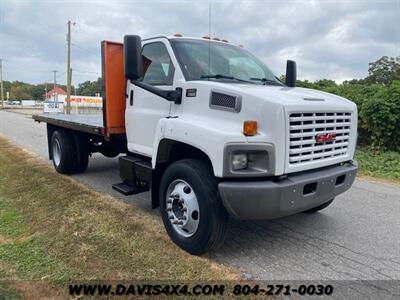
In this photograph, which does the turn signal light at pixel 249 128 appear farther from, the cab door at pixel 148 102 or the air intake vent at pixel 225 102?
the cab door at pixel 148 102

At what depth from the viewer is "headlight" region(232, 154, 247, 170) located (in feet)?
11.5

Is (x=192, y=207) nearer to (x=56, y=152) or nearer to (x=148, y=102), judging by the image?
(x=148, y=102)

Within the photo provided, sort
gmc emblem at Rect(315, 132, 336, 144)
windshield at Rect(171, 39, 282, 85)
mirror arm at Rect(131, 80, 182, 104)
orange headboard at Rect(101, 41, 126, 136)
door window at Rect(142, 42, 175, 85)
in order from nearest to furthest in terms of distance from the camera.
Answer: gmc emblem at Rect(315, 132, 336, 144) → mirror arm at Rect(131, 80, 182, 104) → windshield at Rect(171, 39, 282, 85) → door window at Rect(142, 42, 175, 85) → orange headboard at Rect(101, 41, 126, 136)

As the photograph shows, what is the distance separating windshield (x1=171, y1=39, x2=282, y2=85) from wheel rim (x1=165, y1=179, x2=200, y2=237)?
1272 millimetres

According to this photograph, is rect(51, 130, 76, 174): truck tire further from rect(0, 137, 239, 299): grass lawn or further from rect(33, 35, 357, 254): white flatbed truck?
rect(33, 35, 357, 254): white flatbed truck

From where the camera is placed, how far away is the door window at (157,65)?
468cm

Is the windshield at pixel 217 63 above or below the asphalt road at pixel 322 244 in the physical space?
above

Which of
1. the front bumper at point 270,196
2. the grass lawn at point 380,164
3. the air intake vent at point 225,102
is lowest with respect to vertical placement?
the grass lawn at point 380,164

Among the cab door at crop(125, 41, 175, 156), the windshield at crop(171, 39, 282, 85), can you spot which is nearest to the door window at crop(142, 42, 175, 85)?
the cab door at crop(125, 41, 175, 156)

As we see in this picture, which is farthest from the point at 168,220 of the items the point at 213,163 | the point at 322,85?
the point at 322,85

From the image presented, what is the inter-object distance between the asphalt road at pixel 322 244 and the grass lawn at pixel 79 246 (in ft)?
1.26

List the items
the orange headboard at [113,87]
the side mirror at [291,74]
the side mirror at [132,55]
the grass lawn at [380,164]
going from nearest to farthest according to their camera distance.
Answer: the side mirror at [132,55] < the orange headboard at [113,87] < the side mirror at [291,74] < the grass lawn at [380,164]

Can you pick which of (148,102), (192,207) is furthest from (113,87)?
(192,207)

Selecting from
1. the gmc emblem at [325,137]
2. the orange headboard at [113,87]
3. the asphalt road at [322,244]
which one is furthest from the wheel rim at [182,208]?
the orange headboard at [113,87]
